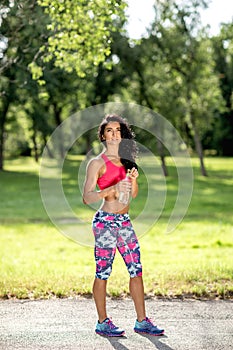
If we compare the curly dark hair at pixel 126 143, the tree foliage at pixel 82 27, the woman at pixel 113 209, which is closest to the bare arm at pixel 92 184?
the woman at pixel 113 209

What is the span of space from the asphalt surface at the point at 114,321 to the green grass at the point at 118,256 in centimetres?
45

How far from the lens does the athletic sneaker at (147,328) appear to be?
518cm

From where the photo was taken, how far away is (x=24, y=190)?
1304 inches

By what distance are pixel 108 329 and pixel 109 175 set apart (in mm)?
1305

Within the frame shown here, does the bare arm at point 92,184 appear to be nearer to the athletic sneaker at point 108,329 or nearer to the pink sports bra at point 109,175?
the pink sports bra at point 109,175

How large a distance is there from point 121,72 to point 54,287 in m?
34.2

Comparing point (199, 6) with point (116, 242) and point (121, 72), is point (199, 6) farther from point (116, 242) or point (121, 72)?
point (116, 242)

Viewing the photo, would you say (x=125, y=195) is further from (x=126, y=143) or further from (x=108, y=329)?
(x=108, y=329)

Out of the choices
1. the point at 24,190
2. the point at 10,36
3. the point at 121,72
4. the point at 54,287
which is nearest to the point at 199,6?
the point at 121,72

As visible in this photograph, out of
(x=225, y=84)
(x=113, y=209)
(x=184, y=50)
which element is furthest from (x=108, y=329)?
(x=225, y=84)

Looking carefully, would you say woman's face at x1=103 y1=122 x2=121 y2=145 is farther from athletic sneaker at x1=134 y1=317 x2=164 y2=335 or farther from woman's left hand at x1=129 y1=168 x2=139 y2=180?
athletic sneaker at x1=134 y1=317 x2=164 y2=335

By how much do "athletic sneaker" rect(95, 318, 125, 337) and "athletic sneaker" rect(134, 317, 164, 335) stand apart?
0.16 m

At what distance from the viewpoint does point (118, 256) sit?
1188cm

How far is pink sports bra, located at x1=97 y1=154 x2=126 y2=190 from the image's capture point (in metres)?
5.21
